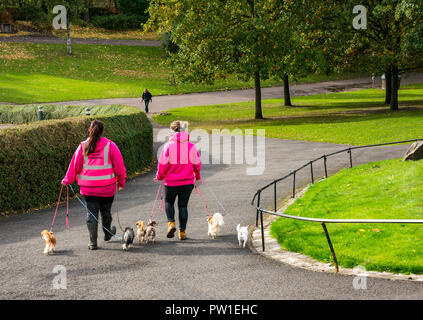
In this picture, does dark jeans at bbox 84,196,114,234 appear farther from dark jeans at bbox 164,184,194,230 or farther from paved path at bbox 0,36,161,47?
paved path at bbox 0,36,161,47

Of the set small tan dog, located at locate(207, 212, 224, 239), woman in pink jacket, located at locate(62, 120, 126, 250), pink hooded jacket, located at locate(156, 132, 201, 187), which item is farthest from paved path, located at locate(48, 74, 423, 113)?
woman in pink jacket, located at locate(62, 120, 126, 250)

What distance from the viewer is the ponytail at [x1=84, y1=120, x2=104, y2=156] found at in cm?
930

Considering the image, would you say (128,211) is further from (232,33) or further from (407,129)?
(232,33)

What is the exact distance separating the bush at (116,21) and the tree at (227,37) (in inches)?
1820

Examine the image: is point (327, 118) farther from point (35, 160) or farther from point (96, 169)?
point (96, 169)

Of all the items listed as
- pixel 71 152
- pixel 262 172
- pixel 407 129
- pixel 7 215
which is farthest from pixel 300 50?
pixel 7 215

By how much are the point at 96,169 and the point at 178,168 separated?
144 cm

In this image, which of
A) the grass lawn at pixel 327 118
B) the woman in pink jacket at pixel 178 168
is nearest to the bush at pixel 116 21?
the grass lawn at pixel 327 118

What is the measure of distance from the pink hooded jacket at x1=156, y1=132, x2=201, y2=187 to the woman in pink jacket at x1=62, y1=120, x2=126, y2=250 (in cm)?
77

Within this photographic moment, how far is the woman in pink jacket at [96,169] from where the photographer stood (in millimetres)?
9430

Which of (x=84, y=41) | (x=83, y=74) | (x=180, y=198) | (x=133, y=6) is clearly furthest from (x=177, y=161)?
(x=133, y=6)

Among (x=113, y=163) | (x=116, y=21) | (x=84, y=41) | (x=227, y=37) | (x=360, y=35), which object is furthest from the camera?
(x=116, y=21)

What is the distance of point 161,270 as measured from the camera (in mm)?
8508

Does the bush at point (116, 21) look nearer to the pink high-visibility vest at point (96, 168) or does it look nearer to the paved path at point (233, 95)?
the paved path at point (233, 95)
